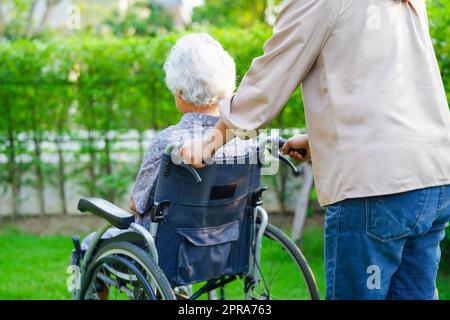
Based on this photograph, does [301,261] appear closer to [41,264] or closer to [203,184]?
[203,184]

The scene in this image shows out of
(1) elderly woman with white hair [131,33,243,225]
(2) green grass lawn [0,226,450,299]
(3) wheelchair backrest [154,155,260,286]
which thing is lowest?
(2) green grass lawn [0,226,450,299]

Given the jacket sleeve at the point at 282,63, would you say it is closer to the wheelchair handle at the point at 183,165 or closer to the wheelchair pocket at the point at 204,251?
the wheelchair handle at the point at 183,165

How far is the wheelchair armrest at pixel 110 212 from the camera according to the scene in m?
2.46

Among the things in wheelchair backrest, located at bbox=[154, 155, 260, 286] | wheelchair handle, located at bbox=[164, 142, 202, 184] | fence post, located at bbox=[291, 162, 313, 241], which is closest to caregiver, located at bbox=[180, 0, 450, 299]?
wheelchair handle, located at bbox=[164, 142, 202, 184]

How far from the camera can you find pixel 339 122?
1853 mm

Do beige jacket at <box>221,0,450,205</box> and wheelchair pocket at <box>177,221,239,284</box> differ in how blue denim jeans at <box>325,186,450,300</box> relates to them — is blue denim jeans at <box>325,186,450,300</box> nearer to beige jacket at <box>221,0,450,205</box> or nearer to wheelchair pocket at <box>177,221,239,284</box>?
beige jacket at <box>221,0,450,205</box>

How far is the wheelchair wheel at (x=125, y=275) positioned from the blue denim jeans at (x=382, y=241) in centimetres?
62

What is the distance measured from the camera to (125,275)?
259 cm

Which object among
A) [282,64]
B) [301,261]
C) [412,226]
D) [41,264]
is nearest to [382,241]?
[412,226]

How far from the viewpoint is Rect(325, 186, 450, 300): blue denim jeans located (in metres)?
1.85

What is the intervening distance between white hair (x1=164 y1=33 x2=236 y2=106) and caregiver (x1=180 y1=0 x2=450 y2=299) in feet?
2.21

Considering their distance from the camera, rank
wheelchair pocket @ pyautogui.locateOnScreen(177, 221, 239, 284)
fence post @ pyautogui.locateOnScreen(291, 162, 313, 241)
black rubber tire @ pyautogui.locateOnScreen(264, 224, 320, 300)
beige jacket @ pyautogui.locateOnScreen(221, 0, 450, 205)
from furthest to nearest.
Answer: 1. fence post @ pyautogui.locateOnScreen(291, 162, 313, 241)
2. black rubber tire @ pyautogui.locateOnScreen(264, 224, 320, 300)
3. wheelchair pocket @ pyautogui.locateOnScreen(177, 221, 239, 284)
4. beige jacket @ pyautogui.locateOnScreen(221, 0, 450, 205)

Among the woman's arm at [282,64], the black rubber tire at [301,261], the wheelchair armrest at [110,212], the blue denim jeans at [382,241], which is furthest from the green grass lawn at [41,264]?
the woman's arm at [282,64]

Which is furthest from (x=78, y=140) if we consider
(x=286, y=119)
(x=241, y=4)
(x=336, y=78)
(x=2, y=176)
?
(x=241, y=4)
